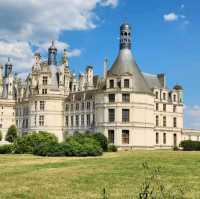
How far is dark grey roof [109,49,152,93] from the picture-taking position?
2537 inches

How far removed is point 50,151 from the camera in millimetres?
41031

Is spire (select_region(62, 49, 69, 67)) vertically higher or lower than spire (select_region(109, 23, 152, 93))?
higher

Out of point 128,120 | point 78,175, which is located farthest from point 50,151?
point 128,120

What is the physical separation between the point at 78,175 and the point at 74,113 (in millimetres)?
54386

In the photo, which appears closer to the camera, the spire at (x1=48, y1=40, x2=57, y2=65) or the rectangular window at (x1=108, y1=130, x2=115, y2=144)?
the rectangular window at (x1=108, y1=130, x2=115, y2=144)

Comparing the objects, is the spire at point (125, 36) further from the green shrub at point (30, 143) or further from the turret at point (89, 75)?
the green shrub at point (30, 143)

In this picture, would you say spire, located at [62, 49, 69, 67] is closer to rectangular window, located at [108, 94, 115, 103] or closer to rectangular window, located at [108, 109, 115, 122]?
rectangular window, located at [108, 94, 115, 103]

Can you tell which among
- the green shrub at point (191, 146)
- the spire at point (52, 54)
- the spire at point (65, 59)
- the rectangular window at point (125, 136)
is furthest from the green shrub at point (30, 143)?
the spire at point (65, 59)

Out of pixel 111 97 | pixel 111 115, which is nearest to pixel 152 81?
pixel 111 97

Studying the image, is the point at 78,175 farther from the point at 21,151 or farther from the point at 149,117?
the point at 149,117

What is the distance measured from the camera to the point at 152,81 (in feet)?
241

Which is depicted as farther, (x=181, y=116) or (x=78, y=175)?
(x=181, y=116)

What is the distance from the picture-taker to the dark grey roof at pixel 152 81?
7244 centimetres

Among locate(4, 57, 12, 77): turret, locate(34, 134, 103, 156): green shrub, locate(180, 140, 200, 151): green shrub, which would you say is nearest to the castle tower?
locate(4, 57, 12, 77): turret
